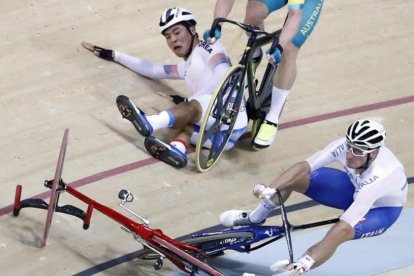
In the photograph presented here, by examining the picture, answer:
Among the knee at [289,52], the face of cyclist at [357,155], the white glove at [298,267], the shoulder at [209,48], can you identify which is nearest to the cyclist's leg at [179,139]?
the shoulder at [209,48]

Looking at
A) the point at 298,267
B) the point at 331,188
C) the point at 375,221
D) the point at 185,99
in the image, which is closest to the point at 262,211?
the point at 331,188

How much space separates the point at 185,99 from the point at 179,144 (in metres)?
0.44

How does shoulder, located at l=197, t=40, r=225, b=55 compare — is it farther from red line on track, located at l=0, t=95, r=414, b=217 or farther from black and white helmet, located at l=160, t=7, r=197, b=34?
red line on track, located at l=0, t=95, r=414, b=217

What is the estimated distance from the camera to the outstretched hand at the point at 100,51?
25.7 feet

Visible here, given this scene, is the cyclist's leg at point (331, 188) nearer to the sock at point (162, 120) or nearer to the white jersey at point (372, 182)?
the white jersey at point (372, 182)

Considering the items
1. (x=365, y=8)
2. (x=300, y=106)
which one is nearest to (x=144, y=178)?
(x=300, y=106)

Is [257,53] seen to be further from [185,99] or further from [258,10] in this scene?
[185,99]

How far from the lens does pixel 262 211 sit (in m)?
5.87

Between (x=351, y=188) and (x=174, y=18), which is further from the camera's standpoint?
(x=174, y=18)

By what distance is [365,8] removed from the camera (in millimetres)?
8953

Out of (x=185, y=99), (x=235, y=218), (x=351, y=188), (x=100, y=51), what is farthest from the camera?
(x=100, y=51)

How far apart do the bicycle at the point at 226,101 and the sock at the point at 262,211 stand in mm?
902

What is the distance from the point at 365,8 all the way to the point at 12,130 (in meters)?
3.25

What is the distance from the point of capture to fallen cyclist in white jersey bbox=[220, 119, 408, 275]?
17.7 feet
